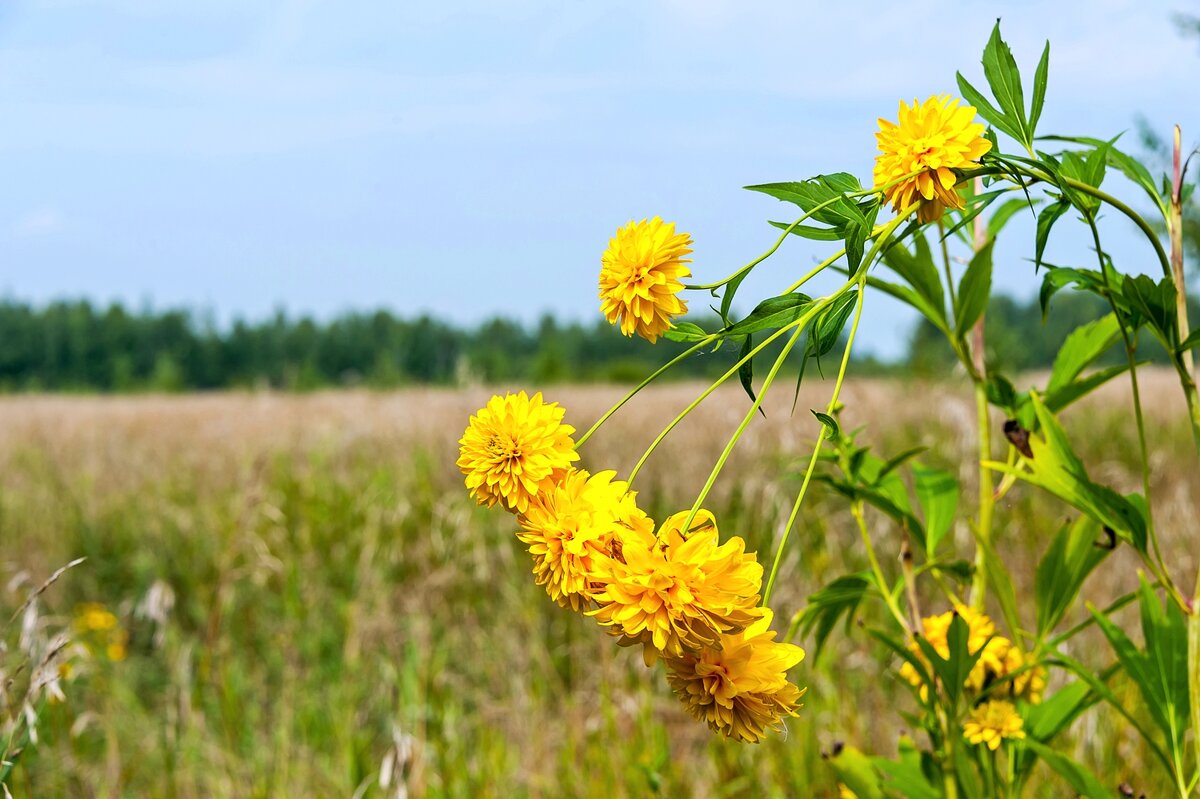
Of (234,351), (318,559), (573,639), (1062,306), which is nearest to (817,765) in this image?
(573,639)

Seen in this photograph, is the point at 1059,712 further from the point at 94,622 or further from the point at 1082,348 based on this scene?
the point at 94,622

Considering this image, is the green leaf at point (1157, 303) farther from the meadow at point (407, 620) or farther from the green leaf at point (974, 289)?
the meadow at point (407, 620)

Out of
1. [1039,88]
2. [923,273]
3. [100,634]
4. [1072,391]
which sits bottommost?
[100,634]

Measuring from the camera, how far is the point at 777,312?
Answer: 526mm

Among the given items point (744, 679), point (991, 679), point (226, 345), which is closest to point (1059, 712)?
point (991, 679)

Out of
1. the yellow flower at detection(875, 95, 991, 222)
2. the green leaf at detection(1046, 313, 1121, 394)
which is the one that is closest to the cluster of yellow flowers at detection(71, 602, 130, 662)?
the green leaf at detection(1046, 313, 1121, 394)

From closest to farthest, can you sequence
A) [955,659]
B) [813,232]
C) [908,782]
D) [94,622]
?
[813,232] → [955,659] → [908,782] → [94,622]

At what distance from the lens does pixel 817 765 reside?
1681 millimetres

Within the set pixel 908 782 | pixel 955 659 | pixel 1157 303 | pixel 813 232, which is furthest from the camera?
pixel 908 782

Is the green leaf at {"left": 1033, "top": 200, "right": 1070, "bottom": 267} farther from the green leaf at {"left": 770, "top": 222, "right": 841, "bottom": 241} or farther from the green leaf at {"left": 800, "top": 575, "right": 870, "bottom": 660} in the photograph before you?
the green leaf at {"left": 800, "top": 575, "right": 870, "bottom": 660}

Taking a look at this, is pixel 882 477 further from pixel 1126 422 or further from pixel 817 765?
pixel 1126 422

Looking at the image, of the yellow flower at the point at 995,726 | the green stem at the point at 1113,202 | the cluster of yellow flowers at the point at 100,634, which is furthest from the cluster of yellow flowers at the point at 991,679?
the cluster of yellow flowers at the point at 100,634

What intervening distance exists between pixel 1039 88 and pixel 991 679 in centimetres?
54

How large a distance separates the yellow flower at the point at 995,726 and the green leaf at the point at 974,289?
332mm
